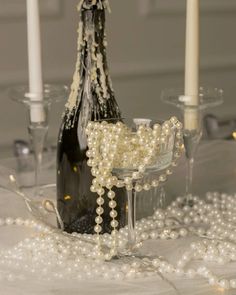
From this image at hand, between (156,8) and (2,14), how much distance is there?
543mm

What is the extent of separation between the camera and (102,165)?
0.82 metres

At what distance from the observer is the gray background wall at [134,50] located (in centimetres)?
220

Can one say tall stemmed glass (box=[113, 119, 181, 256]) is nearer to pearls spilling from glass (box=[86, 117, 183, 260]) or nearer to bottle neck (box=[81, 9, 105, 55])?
pearls spilling from glass (box=[86, 117, 183, 260])

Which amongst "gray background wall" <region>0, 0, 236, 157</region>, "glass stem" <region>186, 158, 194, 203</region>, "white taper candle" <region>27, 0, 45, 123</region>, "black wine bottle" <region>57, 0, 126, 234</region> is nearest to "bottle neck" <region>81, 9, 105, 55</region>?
"black wine bottle" <region>57, 0, 126, 234</region>

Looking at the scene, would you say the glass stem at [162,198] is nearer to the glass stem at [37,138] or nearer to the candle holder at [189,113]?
the candle holder at [189,113]

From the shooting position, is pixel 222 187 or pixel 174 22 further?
pixel 174 22

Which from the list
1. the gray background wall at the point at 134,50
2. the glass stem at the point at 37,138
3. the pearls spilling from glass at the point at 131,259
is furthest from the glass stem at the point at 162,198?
the gray background wall at the point at 134,50

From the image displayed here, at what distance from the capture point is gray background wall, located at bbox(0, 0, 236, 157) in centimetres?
220

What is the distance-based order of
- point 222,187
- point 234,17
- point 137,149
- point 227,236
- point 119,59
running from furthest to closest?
point 234,17 < point 119,59 < point 222,187 < point 227,236 < point 137,149

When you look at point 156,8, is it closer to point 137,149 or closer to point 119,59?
point 119,59

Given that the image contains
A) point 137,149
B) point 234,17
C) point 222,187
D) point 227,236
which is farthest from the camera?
point 234,17

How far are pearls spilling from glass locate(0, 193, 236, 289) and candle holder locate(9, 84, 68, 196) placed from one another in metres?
0.14

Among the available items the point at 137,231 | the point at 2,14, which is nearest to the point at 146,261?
the point at 137,231

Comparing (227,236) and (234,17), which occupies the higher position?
(234,17)
